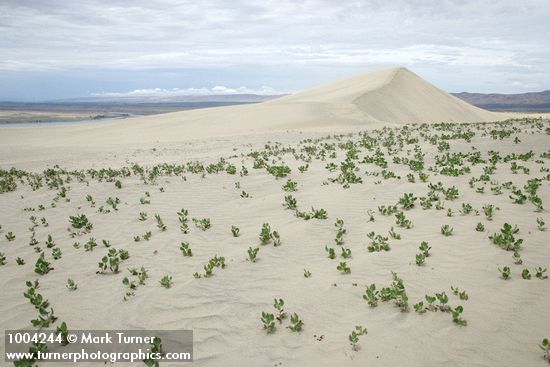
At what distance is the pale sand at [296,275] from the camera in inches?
189

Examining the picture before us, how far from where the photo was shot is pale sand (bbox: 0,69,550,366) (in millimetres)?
4801

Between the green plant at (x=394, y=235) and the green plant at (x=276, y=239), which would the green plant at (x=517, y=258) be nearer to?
the green plant at (x=394, y=235)

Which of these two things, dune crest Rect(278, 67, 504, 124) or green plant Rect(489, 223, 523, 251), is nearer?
green plant Rect(489, 223, 523, 251)

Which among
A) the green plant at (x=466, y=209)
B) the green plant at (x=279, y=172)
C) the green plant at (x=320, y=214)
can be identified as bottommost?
the green plant at (x=320, y=214)

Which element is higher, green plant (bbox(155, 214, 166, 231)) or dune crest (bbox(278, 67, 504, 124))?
dune crest (bbox(278, 67, 504, 124))

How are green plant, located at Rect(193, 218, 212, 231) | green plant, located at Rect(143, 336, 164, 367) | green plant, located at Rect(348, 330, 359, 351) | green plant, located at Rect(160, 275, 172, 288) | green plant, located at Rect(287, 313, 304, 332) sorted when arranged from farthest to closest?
1. green plant, located at Rect(193, 218, 212, 231)
2. green plant, located at Rect(160, 275, 172, 288)
3. green plant, located at Rect(287, 313, 304, 332)
4. green plant, located at Rect(348, 330, 359, 351)
5. green plant, located at Rect(143, 336, 164, 367)

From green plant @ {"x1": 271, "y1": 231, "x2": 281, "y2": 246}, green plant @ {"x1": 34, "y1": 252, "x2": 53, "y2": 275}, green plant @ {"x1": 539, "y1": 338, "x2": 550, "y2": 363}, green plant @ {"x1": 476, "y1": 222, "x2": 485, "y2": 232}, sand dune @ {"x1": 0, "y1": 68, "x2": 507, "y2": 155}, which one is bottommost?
green plant @ {"x1": 34, "y1": 252, "x2": 53, "y2": 275}

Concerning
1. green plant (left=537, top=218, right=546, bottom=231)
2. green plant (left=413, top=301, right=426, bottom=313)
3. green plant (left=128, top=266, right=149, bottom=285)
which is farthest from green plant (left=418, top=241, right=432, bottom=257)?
green plant (left=128, top=266, right=149, bottom=285)

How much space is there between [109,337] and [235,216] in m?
4.94

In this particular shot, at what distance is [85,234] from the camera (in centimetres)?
918

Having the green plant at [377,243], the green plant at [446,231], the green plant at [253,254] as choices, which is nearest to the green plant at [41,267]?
the green plant at [253,254]

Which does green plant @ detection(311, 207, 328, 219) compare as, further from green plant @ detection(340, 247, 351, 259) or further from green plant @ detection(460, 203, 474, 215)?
green plant @ detection(460, 203, 474, 215)

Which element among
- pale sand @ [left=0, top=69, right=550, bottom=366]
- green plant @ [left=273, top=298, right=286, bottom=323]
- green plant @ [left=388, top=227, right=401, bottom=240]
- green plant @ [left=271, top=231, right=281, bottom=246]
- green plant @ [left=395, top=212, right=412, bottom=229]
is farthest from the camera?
green plant @ [left=395, top=212, right=412, bottom=229]

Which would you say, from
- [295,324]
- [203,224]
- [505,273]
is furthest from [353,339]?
[203,224]
